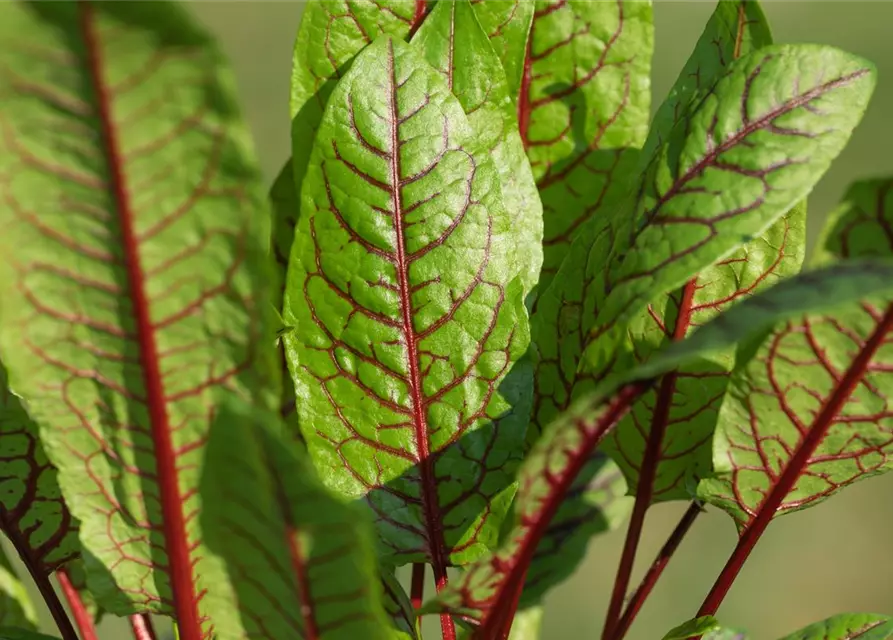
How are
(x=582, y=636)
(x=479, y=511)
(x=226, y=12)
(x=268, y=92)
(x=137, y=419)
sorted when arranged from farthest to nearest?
(x=226, y=12) → (x=268, y=92) → (x=582, y=636) → (x=479, y=511) → (x=137, y=419)

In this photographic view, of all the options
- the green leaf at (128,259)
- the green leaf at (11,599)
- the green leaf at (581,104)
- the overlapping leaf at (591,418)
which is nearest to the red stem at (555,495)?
the overlapping leaf at (591,418)

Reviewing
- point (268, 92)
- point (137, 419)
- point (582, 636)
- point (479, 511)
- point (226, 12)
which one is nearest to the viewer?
point (137, 419)

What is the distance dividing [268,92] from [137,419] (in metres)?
2.63

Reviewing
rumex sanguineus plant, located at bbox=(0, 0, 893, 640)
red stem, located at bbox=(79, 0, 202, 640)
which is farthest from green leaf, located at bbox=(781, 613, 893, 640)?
red stem, located at bbox=(79, 0, 202, 640)

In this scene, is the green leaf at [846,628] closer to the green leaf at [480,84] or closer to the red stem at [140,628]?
the green leaf at [480,84]

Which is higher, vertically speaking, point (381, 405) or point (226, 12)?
point (226, 12)

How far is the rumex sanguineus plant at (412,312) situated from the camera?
281 mm

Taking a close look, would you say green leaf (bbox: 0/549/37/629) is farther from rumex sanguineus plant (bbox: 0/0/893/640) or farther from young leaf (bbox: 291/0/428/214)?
young leaf (bbox: 291/0/428/214)

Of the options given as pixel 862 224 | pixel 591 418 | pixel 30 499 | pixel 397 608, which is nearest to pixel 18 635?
pixel 30 499

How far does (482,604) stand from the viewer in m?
0.35

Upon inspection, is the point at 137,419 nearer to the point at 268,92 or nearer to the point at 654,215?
the point at 654,215

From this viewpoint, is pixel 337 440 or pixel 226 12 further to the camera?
pixel 226 12

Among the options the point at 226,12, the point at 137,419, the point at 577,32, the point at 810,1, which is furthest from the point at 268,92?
the point at 137,419

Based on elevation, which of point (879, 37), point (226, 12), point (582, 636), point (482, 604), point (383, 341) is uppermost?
point (226, 12)
